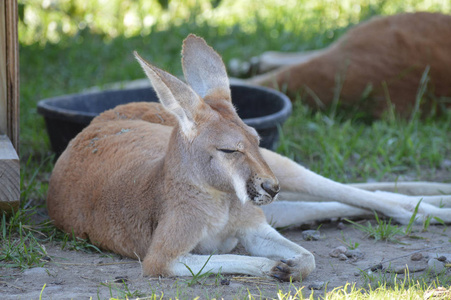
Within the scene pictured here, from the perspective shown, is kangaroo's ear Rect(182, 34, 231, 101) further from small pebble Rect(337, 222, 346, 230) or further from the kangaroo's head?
small pebble Rect(337, 222, 346, 230)

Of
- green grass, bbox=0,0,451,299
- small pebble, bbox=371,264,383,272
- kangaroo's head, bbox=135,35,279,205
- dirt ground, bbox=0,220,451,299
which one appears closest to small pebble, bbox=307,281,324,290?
dirt ground, bbox=0,220,451,299

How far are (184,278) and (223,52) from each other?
4301mm

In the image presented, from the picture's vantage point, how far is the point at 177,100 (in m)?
2.76

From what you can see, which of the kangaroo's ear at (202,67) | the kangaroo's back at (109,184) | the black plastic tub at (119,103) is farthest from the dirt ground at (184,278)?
the black plastic tub at (119,103)

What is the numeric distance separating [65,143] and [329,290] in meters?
2.33

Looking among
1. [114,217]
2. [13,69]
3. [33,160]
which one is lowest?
[33,160]

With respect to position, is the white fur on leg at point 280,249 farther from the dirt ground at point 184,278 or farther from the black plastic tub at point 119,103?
the black plastic tub at point 119,103

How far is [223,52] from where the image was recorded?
6.81 metres

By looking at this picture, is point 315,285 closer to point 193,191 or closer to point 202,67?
point 193,191

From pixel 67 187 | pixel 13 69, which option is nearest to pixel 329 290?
pixel 67 187

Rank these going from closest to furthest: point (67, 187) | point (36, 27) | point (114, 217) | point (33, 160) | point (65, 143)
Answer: point (114, 217) < point (67, 187) < point (65, 143) < point (33, 160) < point (36, 27)

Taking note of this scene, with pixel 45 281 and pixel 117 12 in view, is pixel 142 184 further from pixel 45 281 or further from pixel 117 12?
pixel 117 12

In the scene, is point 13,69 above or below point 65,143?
above

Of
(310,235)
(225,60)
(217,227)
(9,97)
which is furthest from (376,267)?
(225,60)
